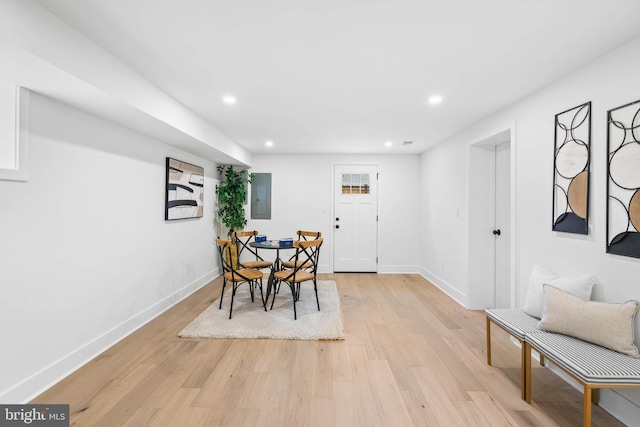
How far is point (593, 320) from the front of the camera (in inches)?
66.9

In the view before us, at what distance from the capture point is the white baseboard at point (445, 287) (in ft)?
12.4

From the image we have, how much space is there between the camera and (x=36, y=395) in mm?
1887

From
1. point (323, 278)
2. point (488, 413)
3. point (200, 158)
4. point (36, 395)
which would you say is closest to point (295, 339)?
point (488, 413)

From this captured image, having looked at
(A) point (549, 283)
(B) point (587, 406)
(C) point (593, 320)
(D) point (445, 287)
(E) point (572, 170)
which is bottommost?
(D) point (445, 287)

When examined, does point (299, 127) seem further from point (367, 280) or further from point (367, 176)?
point (367, 280)

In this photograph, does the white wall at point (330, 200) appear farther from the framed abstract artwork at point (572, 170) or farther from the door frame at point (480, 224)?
the framed abstract artwork at point (572, 170)

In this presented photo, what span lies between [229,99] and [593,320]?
3.29m

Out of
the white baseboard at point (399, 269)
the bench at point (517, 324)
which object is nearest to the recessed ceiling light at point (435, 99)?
the bench at point (517, 324)

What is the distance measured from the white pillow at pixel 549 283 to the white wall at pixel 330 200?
10.4ft

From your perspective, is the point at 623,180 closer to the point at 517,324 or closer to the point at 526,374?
the point at 517,324

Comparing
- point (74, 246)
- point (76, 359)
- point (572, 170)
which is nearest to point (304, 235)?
point (74, 246)

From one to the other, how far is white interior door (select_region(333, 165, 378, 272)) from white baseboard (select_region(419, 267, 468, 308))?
930 mm

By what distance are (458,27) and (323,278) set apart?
4217mm

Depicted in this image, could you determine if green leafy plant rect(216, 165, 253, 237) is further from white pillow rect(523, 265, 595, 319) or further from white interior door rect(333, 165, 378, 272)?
white pillow rect(523, 265, 595, 319)
